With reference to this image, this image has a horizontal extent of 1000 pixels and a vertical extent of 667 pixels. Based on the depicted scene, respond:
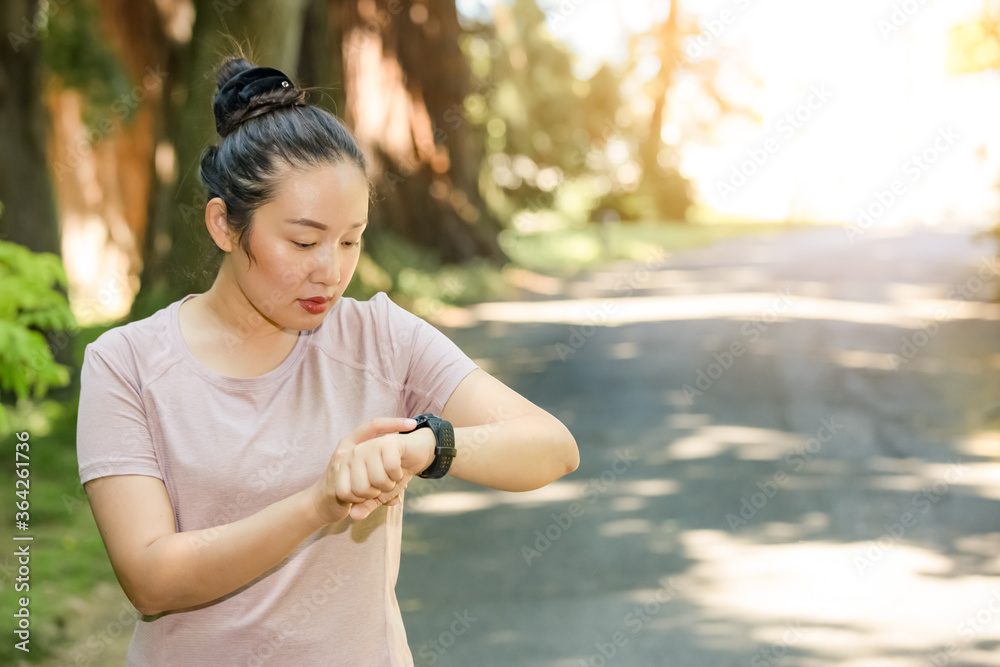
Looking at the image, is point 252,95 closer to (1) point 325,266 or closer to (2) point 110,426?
(1) point 325,266

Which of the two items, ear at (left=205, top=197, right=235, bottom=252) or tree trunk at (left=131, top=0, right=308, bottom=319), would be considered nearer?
ear at (left=205, top=197, right=235, bottom=252)

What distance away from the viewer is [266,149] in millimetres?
1920

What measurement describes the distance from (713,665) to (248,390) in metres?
3.34

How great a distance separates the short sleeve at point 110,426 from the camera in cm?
175

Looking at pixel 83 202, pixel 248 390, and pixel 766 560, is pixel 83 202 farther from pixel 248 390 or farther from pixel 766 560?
pixel 248 390

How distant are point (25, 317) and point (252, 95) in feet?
8.72

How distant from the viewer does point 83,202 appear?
1501 centimetres

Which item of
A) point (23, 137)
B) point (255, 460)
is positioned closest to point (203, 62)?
point (23, 137)

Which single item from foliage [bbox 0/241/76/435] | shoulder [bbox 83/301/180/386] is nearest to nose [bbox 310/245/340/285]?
shoulder [bbox 83/301/180/386]

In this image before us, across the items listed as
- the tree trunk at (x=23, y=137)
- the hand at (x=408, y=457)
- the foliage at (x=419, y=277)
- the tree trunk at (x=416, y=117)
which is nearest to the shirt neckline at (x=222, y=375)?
the hand at (x=408, y=457)

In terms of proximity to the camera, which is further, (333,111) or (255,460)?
(333,111)

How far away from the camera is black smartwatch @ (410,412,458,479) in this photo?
71.3 inches

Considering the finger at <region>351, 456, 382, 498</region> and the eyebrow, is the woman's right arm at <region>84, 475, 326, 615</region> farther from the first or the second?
the eyebrow

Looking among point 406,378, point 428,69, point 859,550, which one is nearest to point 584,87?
point 428,69
